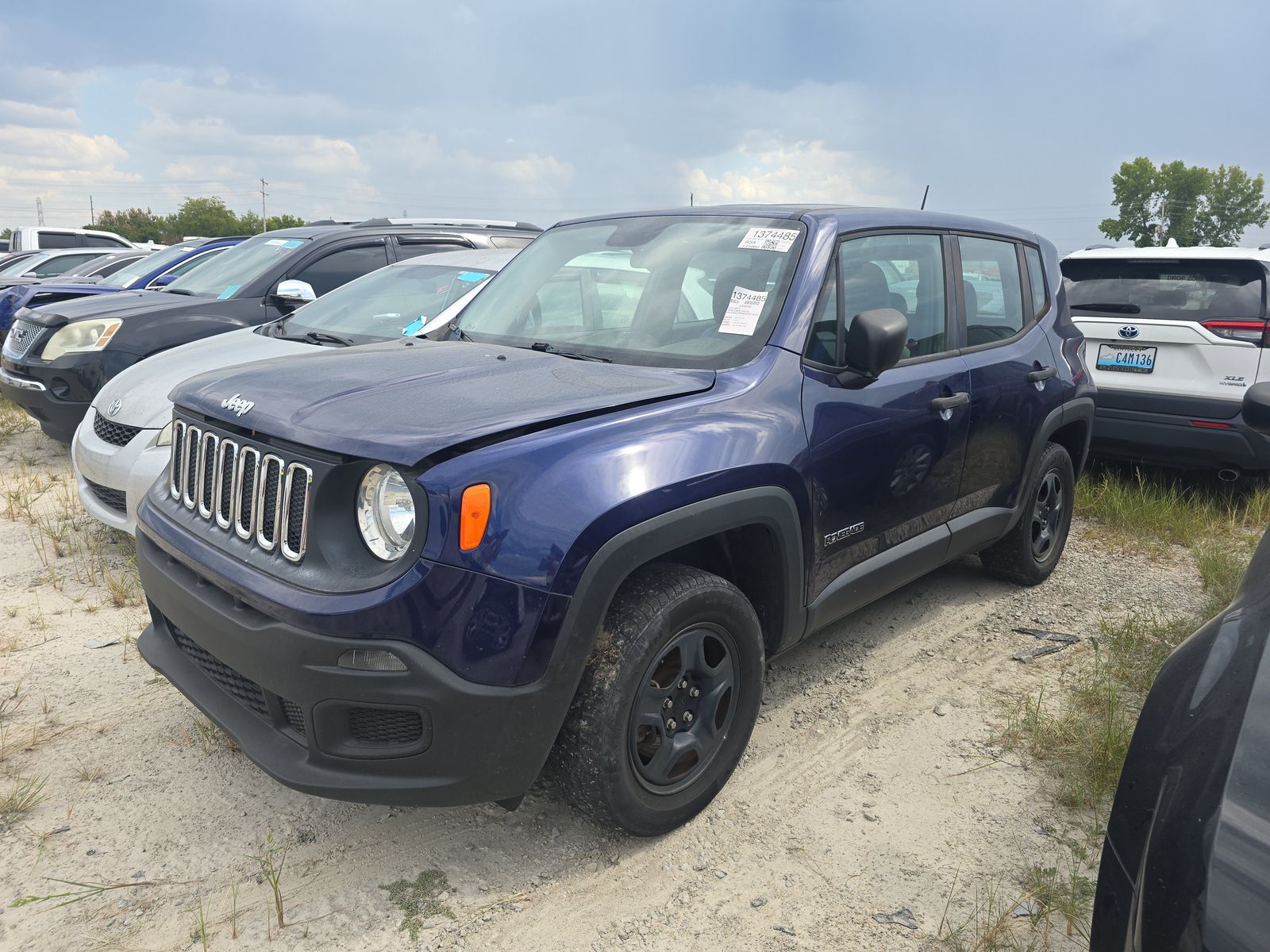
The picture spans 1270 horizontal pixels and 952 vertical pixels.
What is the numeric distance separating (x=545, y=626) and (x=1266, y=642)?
4.75 ft

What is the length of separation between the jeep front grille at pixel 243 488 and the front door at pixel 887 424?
1537mm

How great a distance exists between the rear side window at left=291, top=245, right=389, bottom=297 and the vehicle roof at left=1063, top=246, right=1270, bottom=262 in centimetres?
518

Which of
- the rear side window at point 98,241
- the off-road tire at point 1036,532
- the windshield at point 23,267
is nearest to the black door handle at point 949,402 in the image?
the off-road tire at point 1036,532

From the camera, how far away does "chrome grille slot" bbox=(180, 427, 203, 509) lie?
2.78 metres

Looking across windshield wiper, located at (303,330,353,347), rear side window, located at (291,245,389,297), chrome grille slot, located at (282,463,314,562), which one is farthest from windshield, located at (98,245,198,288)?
chrome grille slot, located at (282,463,314,562)

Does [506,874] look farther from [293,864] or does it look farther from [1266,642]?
[1266,642]

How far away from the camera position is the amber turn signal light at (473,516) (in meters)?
2.17

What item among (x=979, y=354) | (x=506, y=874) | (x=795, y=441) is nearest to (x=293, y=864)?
(x=506, y=874)

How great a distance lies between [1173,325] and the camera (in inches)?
226

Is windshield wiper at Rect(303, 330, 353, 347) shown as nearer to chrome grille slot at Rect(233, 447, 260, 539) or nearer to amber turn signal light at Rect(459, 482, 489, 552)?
chrome grille slot at Rect(233, 447, 260, 539)

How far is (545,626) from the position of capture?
7.30 feet

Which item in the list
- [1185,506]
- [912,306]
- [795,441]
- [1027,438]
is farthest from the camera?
→ [1185,506]

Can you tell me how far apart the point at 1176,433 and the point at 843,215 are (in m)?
3.50

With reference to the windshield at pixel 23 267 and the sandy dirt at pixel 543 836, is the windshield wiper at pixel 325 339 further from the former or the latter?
the windshield at pixel 23 267
